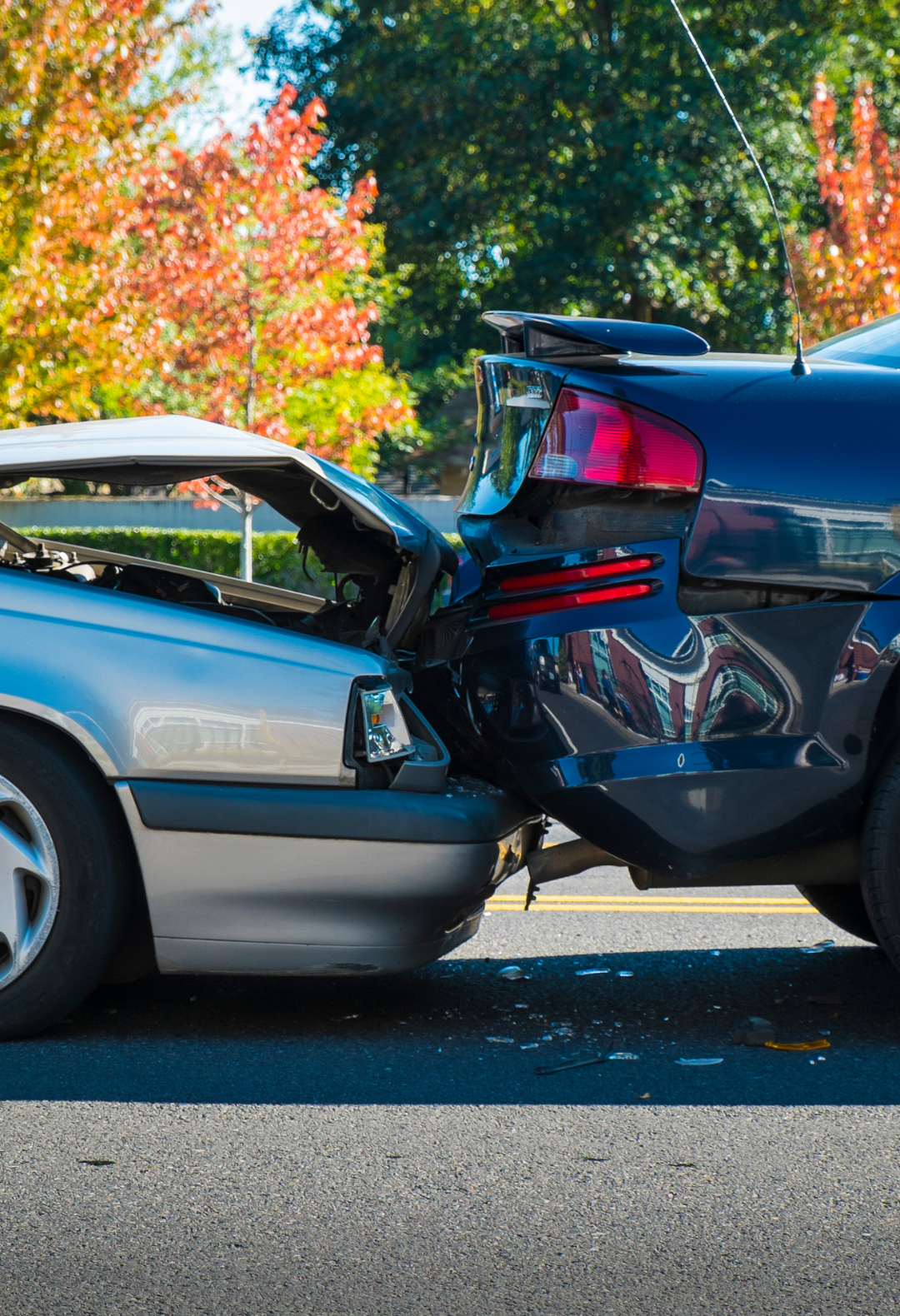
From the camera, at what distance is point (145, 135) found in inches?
565

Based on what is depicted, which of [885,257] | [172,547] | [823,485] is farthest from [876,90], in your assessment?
[823,485]

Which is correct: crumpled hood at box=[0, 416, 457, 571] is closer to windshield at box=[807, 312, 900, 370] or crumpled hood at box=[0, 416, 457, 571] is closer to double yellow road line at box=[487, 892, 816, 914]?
windshield at box=[807, 312, 900, 370]

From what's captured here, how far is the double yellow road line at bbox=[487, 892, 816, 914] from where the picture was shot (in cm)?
507

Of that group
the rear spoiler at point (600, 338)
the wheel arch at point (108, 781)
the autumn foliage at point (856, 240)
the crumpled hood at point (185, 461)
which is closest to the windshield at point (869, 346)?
the rear spoiler at point (600, 338)

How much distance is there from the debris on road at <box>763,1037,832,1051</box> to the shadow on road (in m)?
0.03

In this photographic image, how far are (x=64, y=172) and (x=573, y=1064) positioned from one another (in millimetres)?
11056

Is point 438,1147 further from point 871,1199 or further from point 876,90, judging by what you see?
point 876,90

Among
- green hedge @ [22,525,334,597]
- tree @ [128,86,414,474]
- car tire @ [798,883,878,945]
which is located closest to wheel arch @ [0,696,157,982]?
car tire @ [798,883,878,945]

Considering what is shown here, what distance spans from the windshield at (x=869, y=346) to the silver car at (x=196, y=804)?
1567mm

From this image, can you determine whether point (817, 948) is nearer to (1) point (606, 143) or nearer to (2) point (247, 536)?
(2) point (247, 536)

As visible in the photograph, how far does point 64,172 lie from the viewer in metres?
12.3

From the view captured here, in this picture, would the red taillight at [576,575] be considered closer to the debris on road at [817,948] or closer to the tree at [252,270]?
the debris on road at [817,948]

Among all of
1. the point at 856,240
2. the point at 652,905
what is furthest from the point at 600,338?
the point at 856,240

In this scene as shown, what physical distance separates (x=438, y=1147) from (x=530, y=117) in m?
24.7
